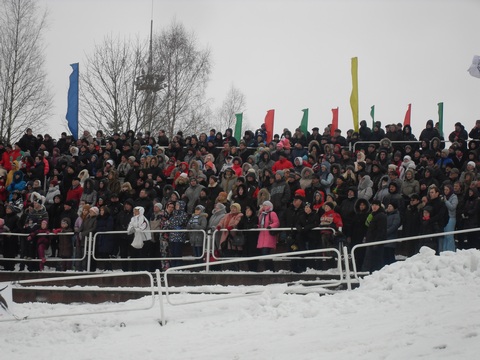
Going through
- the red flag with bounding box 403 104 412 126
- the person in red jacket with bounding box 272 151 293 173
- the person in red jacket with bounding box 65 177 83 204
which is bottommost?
the person in red jacket with bounding box 65 177 83 204

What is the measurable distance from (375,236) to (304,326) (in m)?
4.58

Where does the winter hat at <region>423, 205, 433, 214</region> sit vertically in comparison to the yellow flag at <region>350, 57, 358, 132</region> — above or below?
below

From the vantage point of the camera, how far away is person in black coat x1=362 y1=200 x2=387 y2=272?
1541cm

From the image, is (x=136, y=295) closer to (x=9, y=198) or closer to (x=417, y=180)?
(x=417, y=180)

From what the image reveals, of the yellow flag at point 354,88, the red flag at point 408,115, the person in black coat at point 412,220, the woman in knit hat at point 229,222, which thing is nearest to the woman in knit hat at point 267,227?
the woman in knit hat at point 229,222

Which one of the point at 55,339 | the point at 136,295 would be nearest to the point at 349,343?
the point at 55,339

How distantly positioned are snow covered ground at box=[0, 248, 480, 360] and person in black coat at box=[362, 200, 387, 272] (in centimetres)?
235

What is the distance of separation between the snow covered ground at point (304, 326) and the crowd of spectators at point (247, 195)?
10.1 feet

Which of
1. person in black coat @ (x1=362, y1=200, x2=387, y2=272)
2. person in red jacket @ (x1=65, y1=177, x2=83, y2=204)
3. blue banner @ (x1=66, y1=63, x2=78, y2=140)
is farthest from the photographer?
blue banner @ (x1=66, y1=63, x2=78, y2=140)

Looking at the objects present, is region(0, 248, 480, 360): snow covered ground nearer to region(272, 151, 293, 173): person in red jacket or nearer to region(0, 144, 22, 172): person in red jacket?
region(272, 151, 293, 173): person in red jacket

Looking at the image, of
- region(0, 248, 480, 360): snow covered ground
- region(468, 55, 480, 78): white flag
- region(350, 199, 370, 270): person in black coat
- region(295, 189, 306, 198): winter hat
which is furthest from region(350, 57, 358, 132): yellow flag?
region(0, 248, 480, 360): snow covered ground

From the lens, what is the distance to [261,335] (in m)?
11.4

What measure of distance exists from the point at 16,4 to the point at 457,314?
31689mm

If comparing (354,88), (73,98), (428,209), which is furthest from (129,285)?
(73,98)
